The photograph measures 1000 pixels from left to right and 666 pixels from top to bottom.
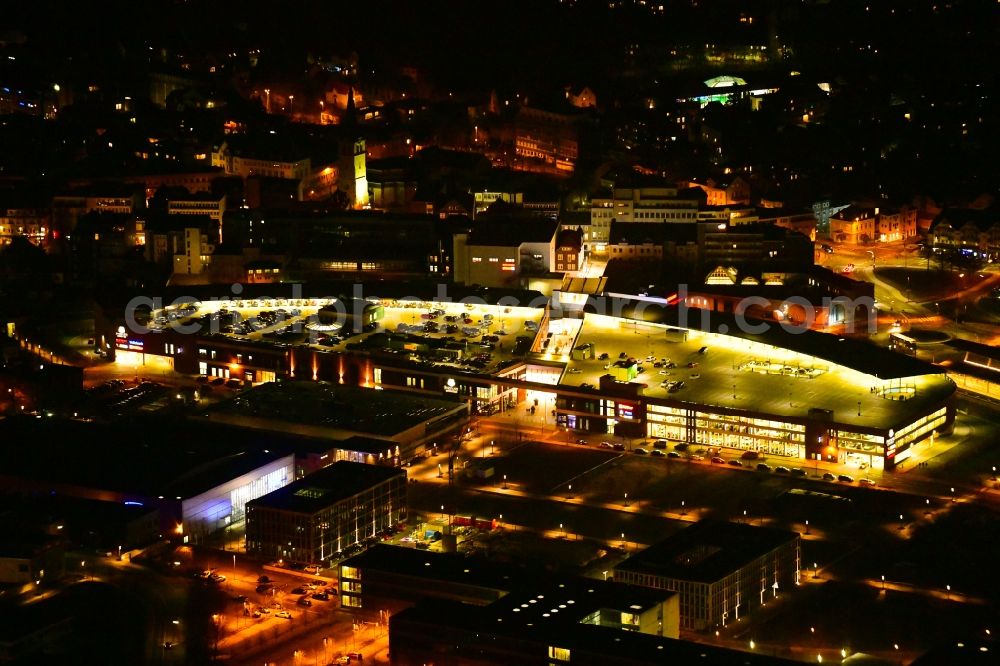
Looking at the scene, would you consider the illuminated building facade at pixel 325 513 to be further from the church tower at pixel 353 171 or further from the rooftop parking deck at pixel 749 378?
the church tower at pixel 353 171

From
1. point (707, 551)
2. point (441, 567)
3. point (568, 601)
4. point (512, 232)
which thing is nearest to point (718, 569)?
point (707, 551)

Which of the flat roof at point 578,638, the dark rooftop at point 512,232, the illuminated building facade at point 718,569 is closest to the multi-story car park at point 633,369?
the dark rooftop at point 512,232

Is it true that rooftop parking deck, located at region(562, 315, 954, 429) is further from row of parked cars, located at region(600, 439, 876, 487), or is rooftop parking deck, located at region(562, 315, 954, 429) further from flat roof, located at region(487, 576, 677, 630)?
flat roof, located at region(487, 576, 677, 630)

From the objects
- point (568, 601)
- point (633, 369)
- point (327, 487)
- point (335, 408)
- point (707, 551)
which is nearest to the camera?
point (568, 601)

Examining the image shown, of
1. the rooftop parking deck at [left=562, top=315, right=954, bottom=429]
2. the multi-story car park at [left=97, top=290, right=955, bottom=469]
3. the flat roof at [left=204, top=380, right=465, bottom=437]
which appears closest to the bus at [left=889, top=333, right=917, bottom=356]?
the multi-story car park at [left=97, top=290, right=955, bottom=469]

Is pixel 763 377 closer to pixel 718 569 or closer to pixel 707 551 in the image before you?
pixel 707 551

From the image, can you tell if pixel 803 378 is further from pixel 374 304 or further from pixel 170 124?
pixel 170 124
